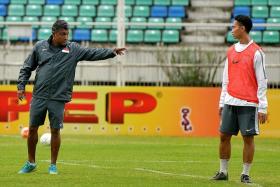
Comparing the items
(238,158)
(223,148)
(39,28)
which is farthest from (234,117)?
(39,28)

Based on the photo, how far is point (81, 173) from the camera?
13.3 metres

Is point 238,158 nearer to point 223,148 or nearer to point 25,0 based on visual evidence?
point 223,148

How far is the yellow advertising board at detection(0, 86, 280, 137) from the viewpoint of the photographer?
23.6 m

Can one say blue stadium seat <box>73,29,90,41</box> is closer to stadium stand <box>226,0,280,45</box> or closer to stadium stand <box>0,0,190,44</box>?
stadium stand <box>0,0,190,44</box>

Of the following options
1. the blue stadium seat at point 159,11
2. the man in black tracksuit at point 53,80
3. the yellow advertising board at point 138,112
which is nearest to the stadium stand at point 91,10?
the blue stadium seat at point 159,11

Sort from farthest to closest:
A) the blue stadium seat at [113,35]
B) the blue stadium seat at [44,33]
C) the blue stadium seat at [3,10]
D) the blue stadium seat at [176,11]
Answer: the blue stadium seat at [3,10]
the blue stadium seat at [176,11]
the blue stadium seat at [44,33]
the blue stadium seat at [113,35]

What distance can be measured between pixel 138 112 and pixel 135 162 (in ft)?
26.4

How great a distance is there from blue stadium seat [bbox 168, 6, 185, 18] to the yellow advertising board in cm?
902

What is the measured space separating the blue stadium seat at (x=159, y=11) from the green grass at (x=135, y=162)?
10.2 meters

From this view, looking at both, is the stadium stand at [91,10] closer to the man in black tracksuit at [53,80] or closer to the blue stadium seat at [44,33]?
the blue stadium seat at [44,33]

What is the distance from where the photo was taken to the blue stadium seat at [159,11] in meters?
32.6

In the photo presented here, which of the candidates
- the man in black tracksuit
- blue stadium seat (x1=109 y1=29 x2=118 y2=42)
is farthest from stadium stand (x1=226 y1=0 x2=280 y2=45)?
the man in black tracksuit

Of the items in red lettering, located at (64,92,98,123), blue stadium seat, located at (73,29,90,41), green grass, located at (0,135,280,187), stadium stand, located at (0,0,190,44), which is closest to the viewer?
green grass, located at (0,135,280,187)

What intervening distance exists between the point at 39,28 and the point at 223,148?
17.3 metres
